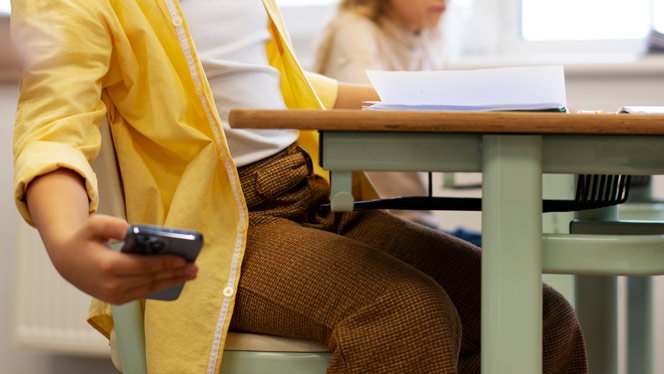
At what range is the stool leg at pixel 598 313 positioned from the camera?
1.08 m

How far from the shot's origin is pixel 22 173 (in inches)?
24.4

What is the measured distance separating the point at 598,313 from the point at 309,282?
21.7 inches

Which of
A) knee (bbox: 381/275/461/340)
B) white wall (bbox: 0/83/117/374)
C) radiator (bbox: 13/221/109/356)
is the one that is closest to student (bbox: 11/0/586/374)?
knee (bbox: 381/275/461/340)

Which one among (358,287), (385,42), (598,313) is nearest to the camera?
(358,287)

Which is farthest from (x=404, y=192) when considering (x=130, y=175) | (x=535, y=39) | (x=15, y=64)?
(x=15, y=64)

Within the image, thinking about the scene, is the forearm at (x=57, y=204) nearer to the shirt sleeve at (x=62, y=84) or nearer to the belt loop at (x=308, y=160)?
the shirt sleeve at (x=62, y=84)

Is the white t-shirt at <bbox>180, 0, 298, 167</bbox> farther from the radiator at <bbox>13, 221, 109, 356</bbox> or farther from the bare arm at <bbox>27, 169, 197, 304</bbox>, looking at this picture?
the radiator at <bbox>13, 221, 109, 356</bbox>

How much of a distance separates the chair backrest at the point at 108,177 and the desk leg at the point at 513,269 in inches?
15.6

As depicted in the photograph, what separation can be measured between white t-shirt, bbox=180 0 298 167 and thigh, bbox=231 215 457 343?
0.13 m

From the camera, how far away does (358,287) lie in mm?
692

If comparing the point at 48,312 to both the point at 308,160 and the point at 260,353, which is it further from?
the point at 260,353

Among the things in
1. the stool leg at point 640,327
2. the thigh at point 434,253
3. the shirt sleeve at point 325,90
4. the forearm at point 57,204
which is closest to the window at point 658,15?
the stool leg at point 640,327

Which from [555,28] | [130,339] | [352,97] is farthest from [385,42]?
[130,339]

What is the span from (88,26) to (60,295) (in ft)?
5.07
